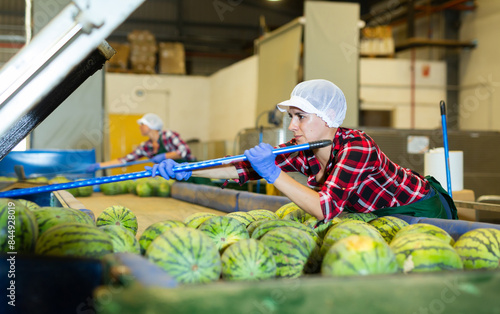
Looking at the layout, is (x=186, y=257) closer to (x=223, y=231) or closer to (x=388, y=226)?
(x=223, y=231)

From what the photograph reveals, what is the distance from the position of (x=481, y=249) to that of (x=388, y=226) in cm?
51

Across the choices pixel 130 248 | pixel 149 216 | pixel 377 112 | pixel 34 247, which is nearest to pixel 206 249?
pixel 130 248

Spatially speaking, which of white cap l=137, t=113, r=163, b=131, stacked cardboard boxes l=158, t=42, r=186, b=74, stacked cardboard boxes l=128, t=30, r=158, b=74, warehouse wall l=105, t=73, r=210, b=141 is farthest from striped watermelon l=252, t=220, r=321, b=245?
stacked cardboard boxes l=158, t=42, r=186, b=74

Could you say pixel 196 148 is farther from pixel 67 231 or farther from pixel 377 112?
pixel 67 231

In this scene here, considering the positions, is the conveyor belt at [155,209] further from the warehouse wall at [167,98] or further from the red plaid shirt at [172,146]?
the warehouse wall at [167,98]

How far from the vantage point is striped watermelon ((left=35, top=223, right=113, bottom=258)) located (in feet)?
3.98

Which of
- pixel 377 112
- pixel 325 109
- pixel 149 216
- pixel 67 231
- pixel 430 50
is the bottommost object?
pixel 149 216

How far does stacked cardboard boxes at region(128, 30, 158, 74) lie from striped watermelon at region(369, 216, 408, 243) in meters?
12.1

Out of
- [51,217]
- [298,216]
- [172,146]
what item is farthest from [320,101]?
[172,146]

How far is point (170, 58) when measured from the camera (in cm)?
1364

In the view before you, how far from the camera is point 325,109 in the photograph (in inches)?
82.3

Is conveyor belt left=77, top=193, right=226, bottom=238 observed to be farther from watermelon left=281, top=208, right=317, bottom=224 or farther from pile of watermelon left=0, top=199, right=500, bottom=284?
pile of watermelon left=0, top=199, right=500, bottom=284

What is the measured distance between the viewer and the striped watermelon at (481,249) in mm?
1306

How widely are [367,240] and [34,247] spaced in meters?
0.90
